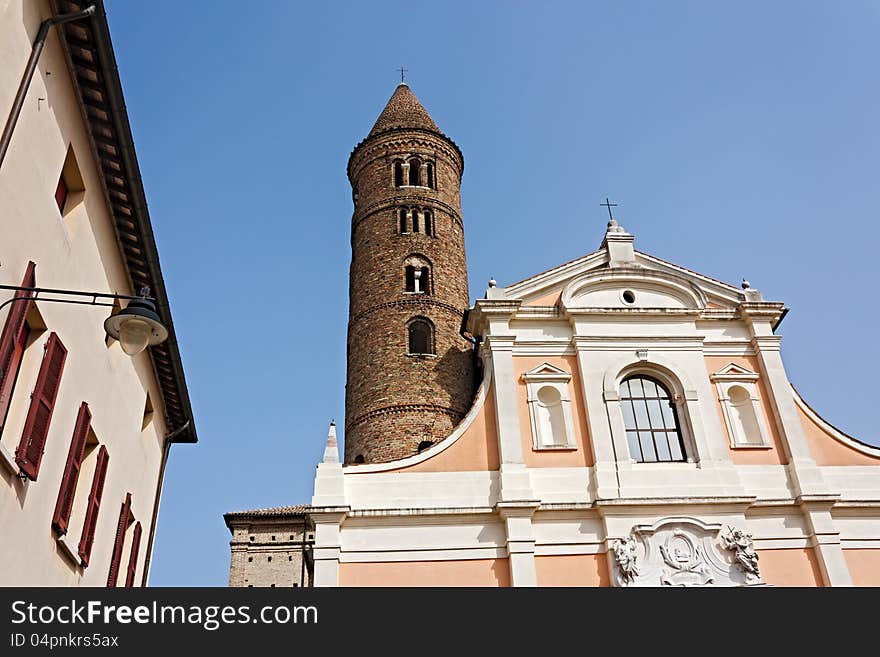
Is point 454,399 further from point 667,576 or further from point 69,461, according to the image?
point 69,461

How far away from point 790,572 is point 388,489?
7713 mm

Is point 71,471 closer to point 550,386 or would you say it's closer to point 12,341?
point 12,341

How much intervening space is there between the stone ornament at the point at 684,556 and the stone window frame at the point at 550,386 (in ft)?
7.51

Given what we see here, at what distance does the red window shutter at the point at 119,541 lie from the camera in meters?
12.4

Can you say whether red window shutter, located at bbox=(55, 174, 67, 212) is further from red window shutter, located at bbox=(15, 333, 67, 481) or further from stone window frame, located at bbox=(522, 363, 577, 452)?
stone window frame, located at bbox=(522, 363, 577, 452)

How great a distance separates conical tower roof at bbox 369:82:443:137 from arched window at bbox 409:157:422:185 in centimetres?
150

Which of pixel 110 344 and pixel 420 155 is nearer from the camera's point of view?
pixel 110 344

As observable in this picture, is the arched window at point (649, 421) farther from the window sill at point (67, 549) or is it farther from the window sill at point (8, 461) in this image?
the window sill at point (8, 461)

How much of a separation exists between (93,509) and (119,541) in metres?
1.78

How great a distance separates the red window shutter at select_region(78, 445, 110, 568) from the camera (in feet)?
35.4

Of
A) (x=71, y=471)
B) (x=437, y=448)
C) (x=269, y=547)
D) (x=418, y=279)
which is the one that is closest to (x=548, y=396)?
(x=437, y=448)

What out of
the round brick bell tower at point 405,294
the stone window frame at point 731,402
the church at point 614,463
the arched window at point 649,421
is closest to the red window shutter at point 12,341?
the church at point 614,463
